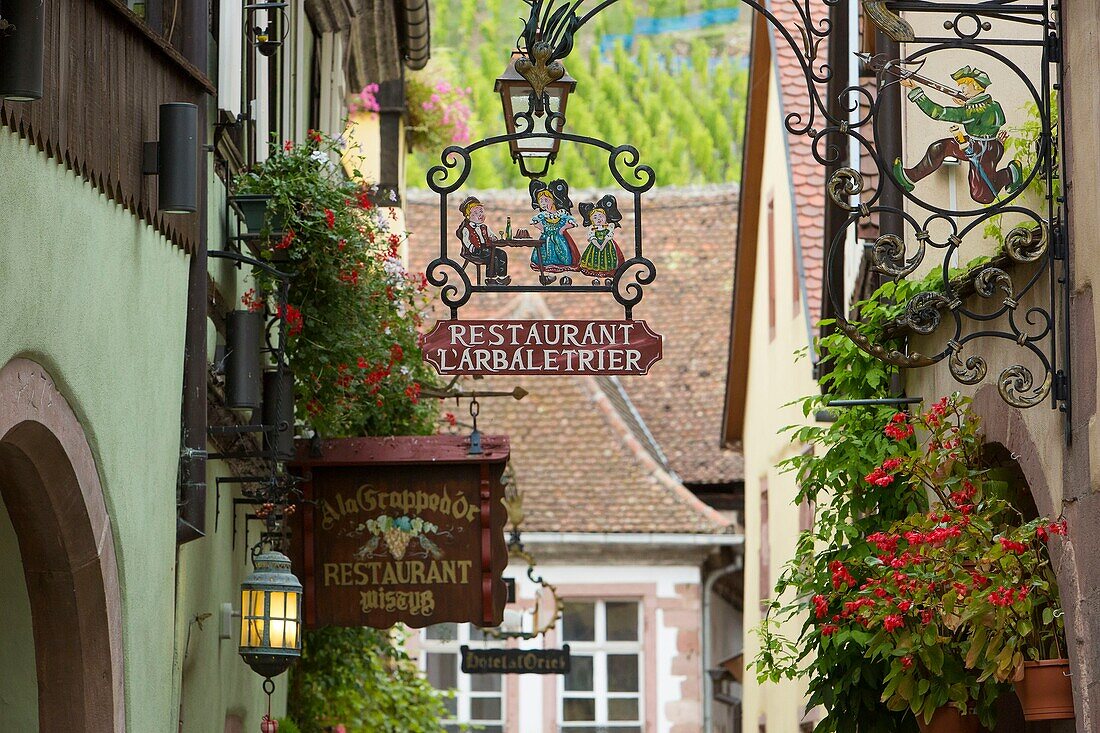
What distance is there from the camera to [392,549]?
948cm

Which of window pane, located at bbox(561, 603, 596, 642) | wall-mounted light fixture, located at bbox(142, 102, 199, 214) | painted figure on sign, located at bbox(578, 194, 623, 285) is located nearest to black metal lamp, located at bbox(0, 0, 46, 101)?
wall-mounted light fixture, located at bbox(142, 102, 199, 214)

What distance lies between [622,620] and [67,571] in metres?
15.1

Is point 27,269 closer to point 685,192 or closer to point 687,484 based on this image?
point 687,484

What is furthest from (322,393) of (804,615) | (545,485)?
(545,485)

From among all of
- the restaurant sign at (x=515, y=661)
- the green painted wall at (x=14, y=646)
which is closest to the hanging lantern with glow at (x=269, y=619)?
the green painted wall at (x=14, y=646)

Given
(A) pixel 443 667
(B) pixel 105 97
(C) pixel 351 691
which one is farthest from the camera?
(A) pixel 443 667

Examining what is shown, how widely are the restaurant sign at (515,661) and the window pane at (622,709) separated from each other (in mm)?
5106

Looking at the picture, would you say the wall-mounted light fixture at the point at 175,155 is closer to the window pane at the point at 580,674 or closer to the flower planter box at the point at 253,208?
the flower planter box at the point at 253,208

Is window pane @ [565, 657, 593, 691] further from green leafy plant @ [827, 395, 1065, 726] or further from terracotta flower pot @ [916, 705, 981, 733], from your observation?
terracotta flower pot @ [916, 705, 981, 733]

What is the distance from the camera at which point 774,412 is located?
16.7m

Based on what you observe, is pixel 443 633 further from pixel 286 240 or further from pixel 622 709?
pixel 286 240

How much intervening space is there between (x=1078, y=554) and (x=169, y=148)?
324 cm

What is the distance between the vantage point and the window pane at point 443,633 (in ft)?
65.8

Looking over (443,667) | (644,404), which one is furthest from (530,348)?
(644,404)
